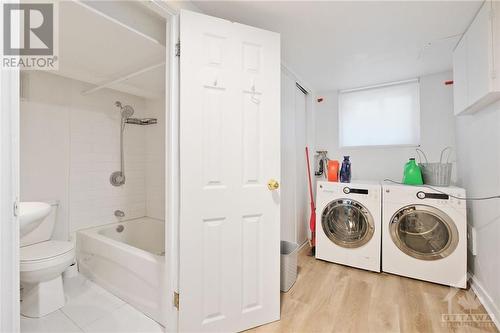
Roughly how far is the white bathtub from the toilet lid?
0.84ft

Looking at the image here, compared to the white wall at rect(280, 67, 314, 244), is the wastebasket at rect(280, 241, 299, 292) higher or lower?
lower

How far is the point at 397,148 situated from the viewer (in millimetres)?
2912

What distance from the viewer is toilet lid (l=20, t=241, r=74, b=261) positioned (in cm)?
162

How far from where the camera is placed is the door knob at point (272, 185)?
1550 mm

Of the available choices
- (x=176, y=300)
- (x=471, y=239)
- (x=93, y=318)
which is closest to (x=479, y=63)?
(x=471, y=239)

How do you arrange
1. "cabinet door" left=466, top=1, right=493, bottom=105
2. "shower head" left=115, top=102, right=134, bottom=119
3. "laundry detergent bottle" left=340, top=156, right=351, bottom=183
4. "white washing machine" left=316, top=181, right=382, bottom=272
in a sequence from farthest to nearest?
"shower head" left=115, top=102, right=134, bottom=119
"laundry detergent bottle" left=340, top=156, right=351, bottom=183
"white washing machine" left=316, top=181, right=382, bottom=272
"cabinet door" left=466, top=1, right=493, bottom=105

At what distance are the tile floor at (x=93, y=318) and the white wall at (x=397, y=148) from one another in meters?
2.92

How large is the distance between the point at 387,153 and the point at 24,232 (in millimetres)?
3463

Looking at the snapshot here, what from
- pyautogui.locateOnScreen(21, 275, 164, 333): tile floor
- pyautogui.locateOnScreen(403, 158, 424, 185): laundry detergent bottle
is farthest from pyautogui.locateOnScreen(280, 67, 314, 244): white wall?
pyautogui.locateOnScreen(21, 275, 164, 333): tile floor

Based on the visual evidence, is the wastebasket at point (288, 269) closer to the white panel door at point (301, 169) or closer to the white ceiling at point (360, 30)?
the white panel door at point (301, 169)

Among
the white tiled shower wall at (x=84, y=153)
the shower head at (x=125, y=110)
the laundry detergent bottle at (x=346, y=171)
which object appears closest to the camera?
the white tiled shower wall at (x=84, y=153)

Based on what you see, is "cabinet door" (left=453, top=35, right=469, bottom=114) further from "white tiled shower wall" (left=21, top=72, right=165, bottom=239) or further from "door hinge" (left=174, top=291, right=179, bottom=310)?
"white tiled shower wall" (left=21, top=72, right=165, bottom=239)

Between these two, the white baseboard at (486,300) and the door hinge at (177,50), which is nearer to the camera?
the door hinge at (177,50)

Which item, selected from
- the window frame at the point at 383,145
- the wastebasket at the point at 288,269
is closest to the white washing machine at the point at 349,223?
the wastebasket at the point at 288,269
